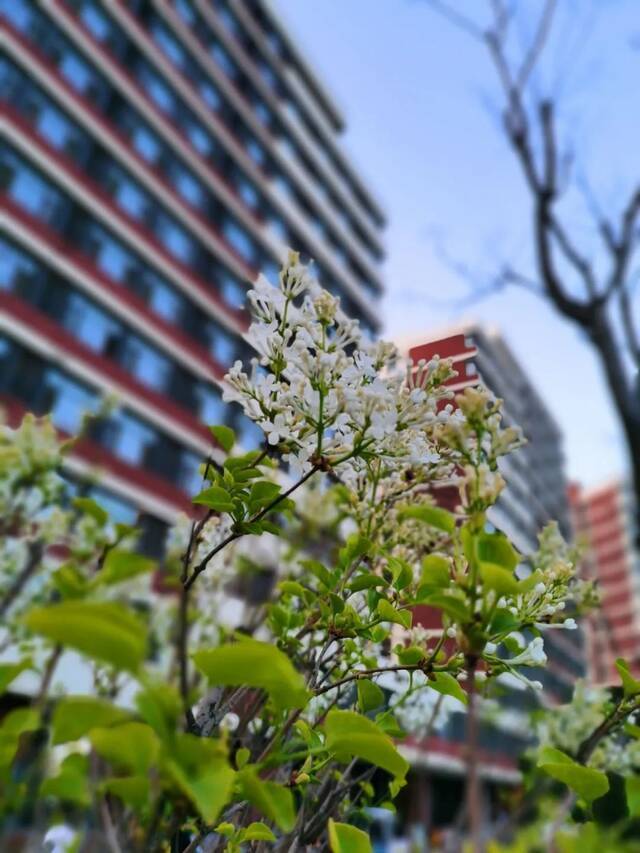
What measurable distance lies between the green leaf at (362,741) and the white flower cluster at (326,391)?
35 cm

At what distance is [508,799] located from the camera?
8.96 ft

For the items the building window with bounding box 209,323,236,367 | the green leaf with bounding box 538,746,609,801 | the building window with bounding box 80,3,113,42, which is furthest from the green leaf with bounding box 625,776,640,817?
the building window with bounding box 80,3,113,42

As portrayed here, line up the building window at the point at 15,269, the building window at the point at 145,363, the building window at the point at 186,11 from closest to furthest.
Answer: the building window at the point at 15,269 < the building window at the point at 145,363 < the building window at the point at 186,11

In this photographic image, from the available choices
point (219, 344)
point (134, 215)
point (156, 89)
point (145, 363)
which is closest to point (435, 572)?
point (145, 363)

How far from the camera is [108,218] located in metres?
16.3

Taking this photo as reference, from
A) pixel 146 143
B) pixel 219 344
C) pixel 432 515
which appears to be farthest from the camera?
pixel 219 344

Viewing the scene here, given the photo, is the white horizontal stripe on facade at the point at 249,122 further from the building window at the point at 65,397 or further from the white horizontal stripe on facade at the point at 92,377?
the building window at the point at 65,397

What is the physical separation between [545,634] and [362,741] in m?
0.99

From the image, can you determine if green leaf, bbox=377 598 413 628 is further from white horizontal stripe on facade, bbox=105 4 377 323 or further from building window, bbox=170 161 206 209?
building window, bbox=170 161 206 209

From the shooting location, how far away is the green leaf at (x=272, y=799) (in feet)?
1.82

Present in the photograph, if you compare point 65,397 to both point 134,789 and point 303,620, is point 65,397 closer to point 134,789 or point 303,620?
point 303,620

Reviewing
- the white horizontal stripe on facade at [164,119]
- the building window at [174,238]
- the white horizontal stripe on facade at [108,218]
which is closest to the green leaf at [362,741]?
the white horizontal stripe on facade at [108,218]

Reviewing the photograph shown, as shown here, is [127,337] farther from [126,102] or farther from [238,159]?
[238,159]

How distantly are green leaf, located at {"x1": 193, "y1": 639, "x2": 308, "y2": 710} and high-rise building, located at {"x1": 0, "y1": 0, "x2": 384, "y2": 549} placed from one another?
1012 centimetres
